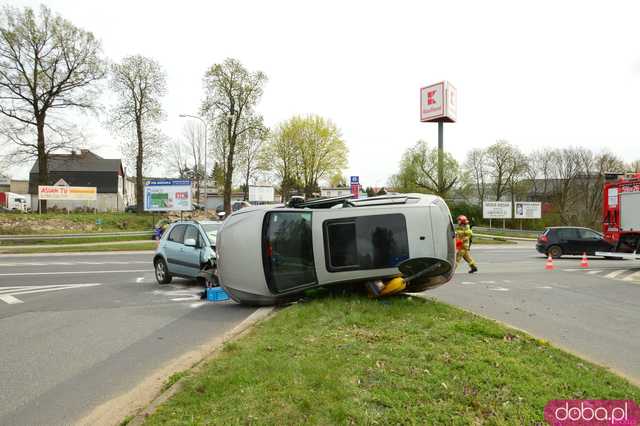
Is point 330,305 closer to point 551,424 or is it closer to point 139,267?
point 551,424

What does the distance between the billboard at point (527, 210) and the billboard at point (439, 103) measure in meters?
12.4

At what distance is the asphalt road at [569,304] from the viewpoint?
619 cm

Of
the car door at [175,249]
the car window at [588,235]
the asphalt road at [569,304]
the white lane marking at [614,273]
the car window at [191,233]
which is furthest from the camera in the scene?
the car window at [588,235]

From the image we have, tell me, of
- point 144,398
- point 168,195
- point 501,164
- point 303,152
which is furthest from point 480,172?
point 144,398

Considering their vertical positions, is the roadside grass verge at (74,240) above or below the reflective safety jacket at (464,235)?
below

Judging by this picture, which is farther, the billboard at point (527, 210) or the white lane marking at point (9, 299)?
the billboard at point (527, 210)

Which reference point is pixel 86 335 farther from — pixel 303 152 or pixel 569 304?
pixel 303 152

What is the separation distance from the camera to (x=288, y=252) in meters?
8.49

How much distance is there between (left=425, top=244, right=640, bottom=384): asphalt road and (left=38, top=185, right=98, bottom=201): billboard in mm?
37386

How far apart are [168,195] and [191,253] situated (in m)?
24.5

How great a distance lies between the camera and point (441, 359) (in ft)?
15.5

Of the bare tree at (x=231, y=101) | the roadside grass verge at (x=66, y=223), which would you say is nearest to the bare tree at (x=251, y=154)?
the bare tree at (x=231, y=101)

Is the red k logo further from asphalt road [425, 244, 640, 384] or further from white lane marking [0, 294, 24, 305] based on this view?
white lane marking [0, 294, 24, 305]

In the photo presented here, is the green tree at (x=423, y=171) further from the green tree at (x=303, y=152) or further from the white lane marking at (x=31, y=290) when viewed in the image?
the white lane marking at (x=31, y=290)
